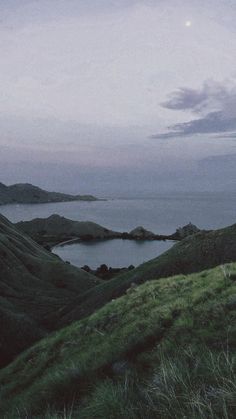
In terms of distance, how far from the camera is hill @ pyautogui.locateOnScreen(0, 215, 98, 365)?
58.5 metres

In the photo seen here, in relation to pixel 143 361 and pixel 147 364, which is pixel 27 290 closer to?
pixel 143 361

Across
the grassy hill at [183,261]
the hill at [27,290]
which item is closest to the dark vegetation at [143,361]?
the grassy hill at [183,261]

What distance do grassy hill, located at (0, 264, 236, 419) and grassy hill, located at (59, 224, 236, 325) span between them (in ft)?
105

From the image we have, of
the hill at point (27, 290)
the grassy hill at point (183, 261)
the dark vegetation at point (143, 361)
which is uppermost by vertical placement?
the dark vegetation at point (143, 361)

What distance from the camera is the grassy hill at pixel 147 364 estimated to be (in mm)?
5707

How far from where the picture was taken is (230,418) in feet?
15.4

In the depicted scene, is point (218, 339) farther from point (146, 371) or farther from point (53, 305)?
point (53, 305)

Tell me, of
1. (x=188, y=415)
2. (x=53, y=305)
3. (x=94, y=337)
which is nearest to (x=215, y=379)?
(x=188, y=415)

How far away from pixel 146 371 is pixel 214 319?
10.4 feet

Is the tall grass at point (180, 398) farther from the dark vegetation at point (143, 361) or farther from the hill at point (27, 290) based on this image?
the hill at point (27, 290)

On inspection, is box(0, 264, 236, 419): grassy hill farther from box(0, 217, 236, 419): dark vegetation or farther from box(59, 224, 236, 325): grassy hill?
box(59, 224, 236, 325): grassy hill

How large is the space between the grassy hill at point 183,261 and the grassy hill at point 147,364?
1265 inches

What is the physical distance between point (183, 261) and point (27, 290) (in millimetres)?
43716

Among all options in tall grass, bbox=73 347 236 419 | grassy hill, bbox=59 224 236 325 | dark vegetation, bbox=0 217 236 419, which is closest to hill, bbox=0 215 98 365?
grassy hill, bbox=59 224 236 325
